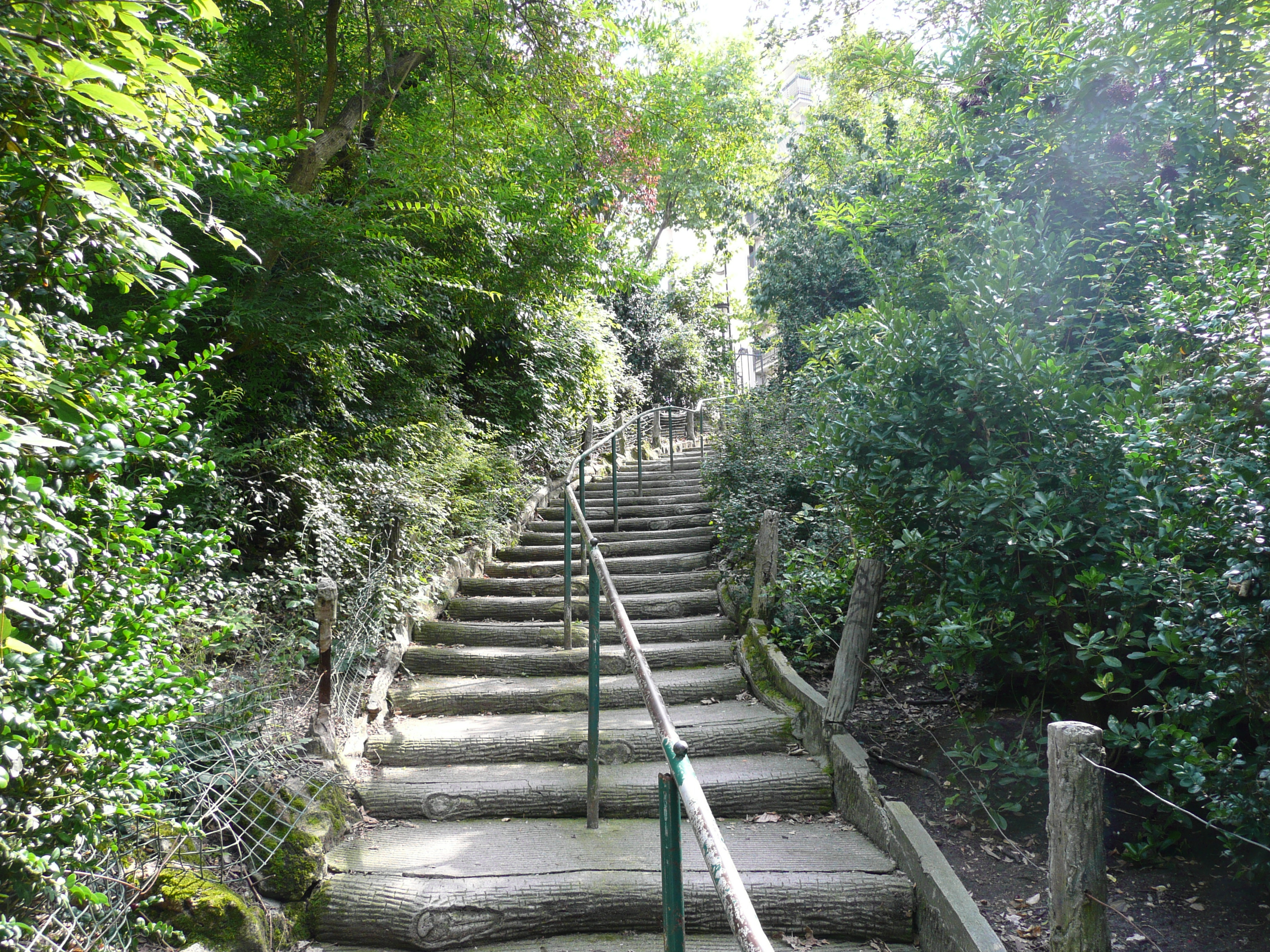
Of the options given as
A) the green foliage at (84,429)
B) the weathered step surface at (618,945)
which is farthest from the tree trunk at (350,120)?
the weathered step surface at (618,945)

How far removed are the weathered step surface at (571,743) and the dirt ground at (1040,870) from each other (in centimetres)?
58

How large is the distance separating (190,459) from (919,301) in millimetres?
3440

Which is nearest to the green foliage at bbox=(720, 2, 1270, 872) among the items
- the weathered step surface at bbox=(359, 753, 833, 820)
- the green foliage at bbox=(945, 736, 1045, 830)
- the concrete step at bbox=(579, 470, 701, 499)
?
the green foliage at bbox=(945, 736, 1045, 830)

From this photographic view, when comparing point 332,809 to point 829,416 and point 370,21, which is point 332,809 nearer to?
point 829,416

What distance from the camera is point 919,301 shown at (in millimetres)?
3758

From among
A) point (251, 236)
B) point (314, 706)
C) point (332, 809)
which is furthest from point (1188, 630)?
point (251, 236)

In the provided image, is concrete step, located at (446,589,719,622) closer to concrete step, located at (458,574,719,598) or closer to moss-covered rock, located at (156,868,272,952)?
concrete step, located at (458,574,719,598)

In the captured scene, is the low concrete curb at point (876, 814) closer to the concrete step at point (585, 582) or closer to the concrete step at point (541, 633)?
the concrete step at point (541, 633)

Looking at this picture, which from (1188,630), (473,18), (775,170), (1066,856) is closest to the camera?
(1066,856)

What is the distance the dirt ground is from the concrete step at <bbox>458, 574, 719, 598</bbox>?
6.97ft

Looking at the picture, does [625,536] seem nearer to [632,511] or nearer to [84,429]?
[632,511]

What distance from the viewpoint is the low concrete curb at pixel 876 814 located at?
240 centimetres

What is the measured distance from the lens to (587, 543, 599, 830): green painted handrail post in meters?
3.09

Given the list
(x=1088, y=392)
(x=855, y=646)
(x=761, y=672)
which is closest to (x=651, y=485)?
(x=761, y=672)
